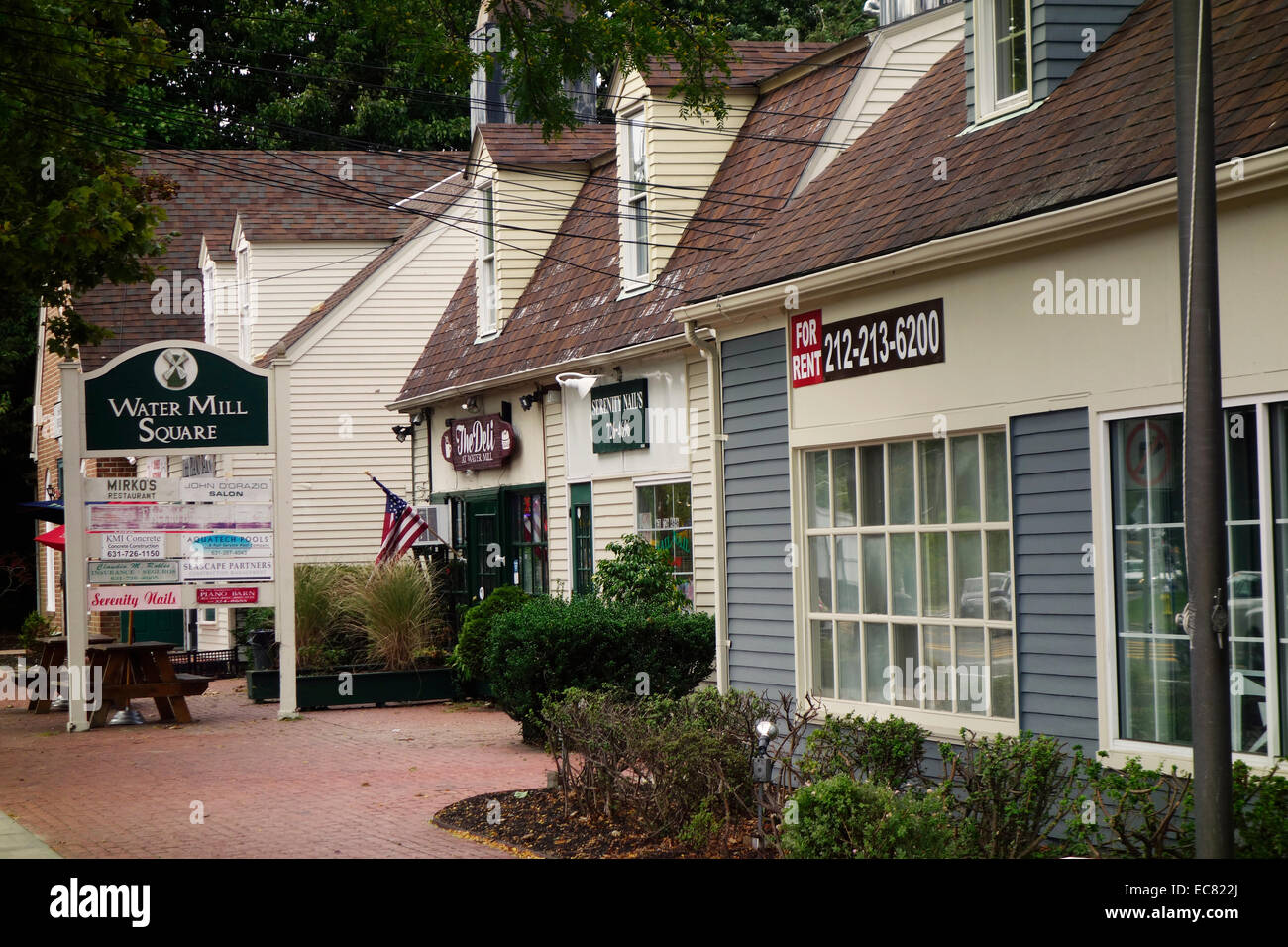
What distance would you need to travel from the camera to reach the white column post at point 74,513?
52.5ft

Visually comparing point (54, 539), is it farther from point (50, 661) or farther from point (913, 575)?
point (913, 575)

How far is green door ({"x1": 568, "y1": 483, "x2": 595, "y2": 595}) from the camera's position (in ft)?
56.1

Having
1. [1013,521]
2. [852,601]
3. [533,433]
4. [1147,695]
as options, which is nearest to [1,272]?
[533,433]

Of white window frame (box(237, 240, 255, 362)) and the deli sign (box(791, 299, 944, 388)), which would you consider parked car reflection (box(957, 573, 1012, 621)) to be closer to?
the deli sign (box(791, 299, 944, 388))

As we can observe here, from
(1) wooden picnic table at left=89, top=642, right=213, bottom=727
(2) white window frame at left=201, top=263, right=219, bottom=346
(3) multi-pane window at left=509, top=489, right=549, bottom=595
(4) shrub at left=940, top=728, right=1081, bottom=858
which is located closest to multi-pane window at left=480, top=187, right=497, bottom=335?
(3) multi-pane window at left=509, top=489, right=549, bottom=595

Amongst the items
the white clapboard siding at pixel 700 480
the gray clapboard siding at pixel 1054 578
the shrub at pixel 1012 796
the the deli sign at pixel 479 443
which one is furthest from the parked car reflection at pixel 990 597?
the the deli sign at pixel 479 443

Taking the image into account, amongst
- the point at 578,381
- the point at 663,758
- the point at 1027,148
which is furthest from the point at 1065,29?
the point at 578,381

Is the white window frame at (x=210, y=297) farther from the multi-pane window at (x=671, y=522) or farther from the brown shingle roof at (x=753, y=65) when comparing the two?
the multi-pane window at (x=671, y=522)

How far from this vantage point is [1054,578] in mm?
8508

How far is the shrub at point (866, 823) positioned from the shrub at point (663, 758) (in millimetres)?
1420

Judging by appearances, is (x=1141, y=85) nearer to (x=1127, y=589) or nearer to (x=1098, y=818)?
(x=1127, y=589)

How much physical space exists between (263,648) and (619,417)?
26.4ft

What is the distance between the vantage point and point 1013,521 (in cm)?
880

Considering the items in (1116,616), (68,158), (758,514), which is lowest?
(1116,616)
